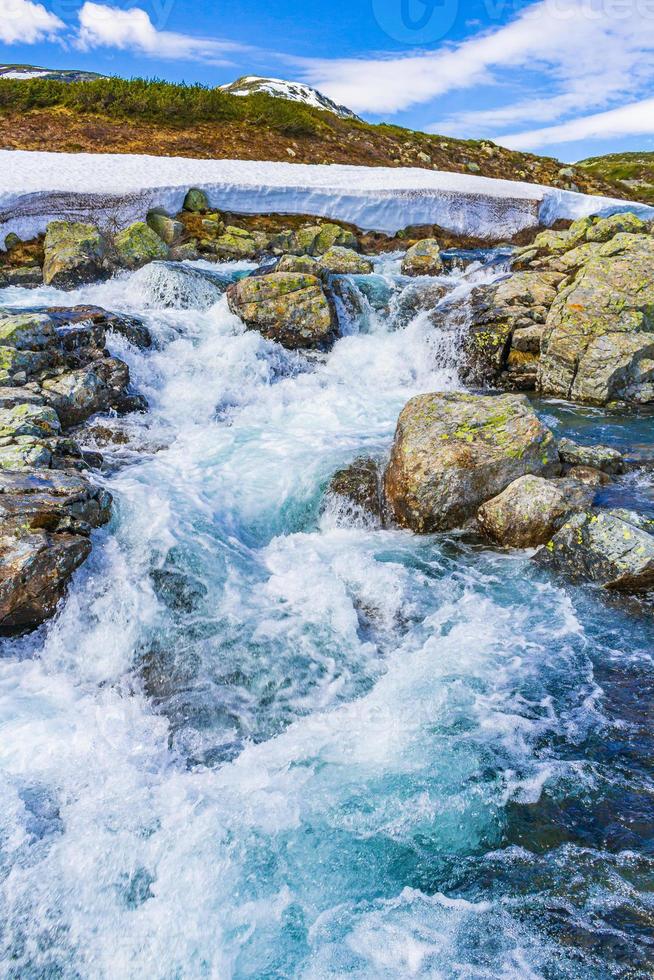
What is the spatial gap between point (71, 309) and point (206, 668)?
10023 mm

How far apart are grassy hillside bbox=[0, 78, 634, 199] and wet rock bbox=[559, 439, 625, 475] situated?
26.0 m

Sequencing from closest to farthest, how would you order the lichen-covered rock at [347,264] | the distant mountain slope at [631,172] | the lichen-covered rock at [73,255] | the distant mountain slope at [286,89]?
the lichen-covered rock at [73,255]
the lichen-covered rock at [347,264]
the distant mountain slope at [631,172]
the distant mountain slope at [286,89]

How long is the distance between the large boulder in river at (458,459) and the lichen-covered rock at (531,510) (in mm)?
310

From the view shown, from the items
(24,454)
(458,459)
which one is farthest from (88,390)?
(458,459)

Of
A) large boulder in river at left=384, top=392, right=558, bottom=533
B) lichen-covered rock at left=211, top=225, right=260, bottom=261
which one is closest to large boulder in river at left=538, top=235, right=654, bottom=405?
large boulder in river at left=384, top=392, right=558, bottom=533

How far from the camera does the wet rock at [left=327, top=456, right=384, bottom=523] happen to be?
8.43 meters

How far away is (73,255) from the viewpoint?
54.4ft

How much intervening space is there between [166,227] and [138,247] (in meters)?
3.30

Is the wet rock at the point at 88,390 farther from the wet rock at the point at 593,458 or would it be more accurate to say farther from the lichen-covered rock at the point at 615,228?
the lichen-covered rock at the point at 615,228

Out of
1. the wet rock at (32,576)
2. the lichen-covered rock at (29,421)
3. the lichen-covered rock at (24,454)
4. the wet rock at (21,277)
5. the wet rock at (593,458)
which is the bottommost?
the wet rock at (32,576)

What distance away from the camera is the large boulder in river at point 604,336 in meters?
11.6

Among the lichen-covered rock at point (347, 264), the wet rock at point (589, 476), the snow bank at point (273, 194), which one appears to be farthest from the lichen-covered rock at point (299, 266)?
the wet rock at point (589, 476)

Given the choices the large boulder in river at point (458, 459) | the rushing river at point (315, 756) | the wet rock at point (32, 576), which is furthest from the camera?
the large boulder in river at point (458, 459)

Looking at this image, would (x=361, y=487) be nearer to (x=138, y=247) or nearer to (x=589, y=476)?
(x=589, y=476)
